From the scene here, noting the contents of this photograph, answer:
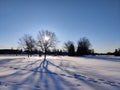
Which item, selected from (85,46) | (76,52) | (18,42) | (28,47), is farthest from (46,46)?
(85,46)

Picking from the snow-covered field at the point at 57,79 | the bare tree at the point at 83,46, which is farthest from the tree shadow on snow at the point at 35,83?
the bare tree at the point at 83,46

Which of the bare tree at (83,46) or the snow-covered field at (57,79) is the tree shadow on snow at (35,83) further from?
the bare tree at (83,46)

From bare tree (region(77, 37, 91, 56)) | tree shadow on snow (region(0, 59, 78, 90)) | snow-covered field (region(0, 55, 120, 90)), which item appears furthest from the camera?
bare tree (region(77, 37, 91, 56))

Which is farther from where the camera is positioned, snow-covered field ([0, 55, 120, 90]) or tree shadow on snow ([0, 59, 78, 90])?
snow-covered field ([0, 55, 120, 90])

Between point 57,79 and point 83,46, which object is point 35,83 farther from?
point 83,46

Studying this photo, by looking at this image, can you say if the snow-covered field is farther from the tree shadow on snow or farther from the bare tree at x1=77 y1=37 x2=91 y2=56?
the bare tree at x1=77 y1=37 x2=91 y2=56

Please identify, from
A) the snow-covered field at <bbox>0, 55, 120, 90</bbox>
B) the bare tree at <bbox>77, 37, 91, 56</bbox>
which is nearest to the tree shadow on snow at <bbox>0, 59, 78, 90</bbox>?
the snow-covered field at <bbox>0, 55, 120, 90</bbox>

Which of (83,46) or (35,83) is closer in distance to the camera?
(35,83)

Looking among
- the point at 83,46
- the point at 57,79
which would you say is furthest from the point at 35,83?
the point at 83,46

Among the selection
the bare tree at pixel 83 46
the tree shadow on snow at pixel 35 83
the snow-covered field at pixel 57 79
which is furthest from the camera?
the bare tree at pixel 83 46

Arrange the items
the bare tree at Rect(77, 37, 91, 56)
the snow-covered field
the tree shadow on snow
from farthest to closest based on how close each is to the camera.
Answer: the bare tree at Rect(77, 37, 91, 56) → the snow-covered field → the tree shadow on snow

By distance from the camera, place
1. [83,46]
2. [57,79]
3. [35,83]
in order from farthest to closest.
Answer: [83,46], [57,79], [35,83]

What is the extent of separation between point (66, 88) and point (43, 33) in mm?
42386

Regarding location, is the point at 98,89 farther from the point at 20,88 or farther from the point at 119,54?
the point at 119,54
